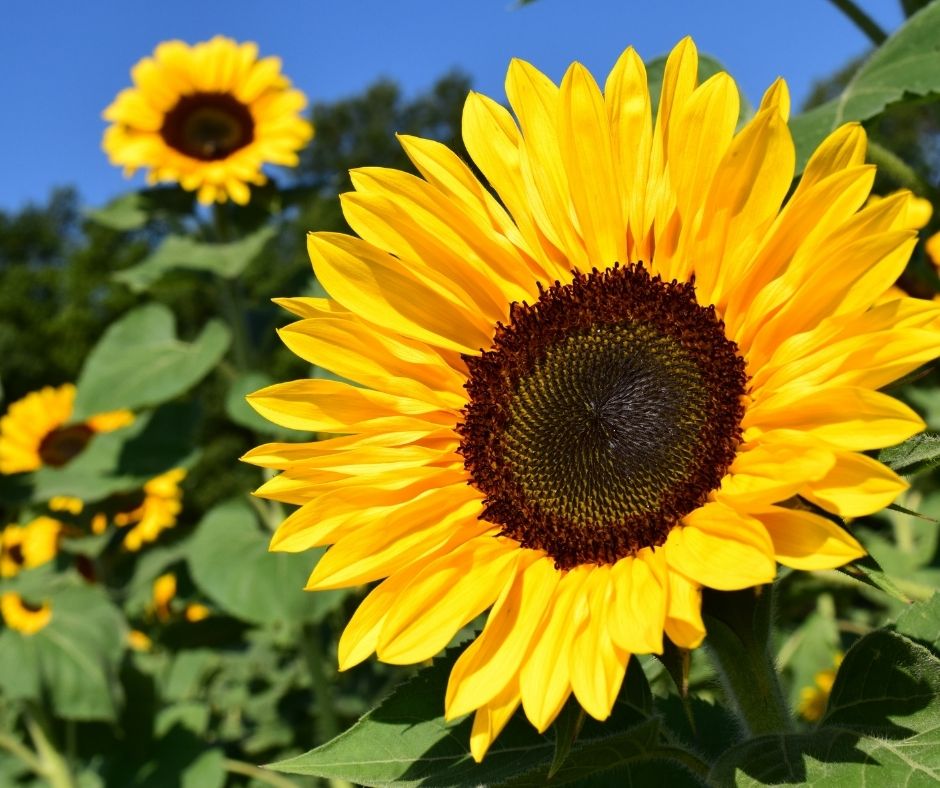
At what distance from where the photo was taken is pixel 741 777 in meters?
1.12

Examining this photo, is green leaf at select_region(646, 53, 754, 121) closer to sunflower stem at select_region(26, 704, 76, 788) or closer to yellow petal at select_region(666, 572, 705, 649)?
yellow petal at select_region(666, 572, 705, 649)

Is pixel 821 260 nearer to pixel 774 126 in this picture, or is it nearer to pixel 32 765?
pixel 774 126

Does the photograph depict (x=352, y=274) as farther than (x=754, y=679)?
Yes

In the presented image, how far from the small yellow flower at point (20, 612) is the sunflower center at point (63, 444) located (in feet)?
2.01

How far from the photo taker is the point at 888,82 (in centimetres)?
181

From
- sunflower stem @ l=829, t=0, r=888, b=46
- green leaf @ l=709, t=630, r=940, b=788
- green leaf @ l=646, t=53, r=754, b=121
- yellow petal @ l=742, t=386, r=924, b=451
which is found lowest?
green leaf @ l=709, t=630, r=940, b=788


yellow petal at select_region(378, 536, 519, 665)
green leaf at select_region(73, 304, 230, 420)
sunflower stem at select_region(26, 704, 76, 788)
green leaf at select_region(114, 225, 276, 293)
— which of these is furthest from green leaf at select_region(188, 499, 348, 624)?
yellow petal at select_region(378, 536, 519, 665)

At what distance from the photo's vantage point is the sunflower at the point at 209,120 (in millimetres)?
3805

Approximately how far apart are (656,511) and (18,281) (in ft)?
81.8

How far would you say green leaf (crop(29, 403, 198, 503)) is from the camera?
3.76 metres

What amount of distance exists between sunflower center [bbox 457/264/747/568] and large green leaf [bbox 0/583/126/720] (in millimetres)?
2556

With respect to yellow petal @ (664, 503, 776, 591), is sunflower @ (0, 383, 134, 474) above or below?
above

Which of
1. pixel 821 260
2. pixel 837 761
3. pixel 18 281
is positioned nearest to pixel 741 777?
pixel 837 761

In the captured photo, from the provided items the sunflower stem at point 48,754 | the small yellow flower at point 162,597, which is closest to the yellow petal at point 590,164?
the sunflower stem at point 48,754
